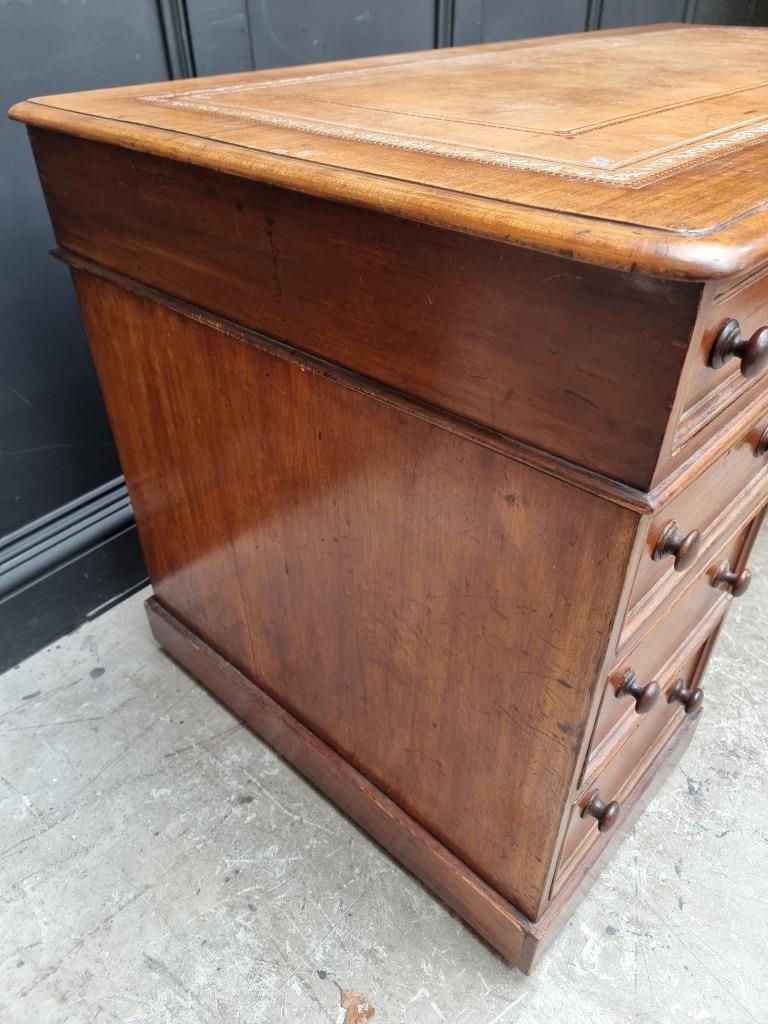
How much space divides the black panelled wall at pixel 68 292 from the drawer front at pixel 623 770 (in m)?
1.02

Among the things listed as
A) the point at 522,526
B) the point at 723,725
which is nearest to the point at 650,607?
the point at 522,526

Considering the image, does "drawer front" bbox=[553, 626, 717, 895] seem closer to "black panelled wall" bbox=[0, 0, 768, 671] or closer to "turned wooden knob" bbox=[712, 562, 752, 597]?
"turned wooden knob" bbox=[712, 562, 752, 597]

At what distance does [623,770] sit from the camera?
3.43 feet

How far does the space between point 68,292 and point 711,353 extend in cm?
114

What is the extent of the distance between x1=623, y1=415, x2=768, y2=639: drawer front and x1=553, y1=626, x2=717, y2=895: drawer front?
0.24 metres

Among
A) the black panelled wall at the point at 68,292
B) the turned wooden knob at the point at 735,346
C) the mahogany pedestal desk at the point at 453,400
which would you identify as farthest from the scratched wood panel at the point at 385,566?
the black panelled wall at the point at 68,292

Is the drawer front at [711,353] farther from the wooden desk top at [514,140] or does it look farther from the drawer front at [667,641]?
the drawer front at [667,641]

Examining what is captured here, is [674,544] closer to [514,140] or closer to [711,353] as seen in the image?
[711,353]

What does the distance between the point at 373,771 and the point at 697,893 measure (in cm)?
50

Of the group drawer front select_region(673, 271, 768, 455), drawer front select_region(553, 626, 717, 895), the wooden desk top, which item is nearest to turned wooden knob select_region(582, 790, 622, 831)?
drawer front select_region(553, 626, 717, 895)

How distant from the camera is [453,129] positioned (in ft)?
2.49

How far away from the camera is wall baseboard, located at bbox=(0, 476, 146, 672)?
4.56 feet

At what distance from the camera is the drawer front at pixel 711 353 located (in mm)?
519

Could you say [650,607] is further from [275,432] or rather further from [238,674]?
[238,674]
